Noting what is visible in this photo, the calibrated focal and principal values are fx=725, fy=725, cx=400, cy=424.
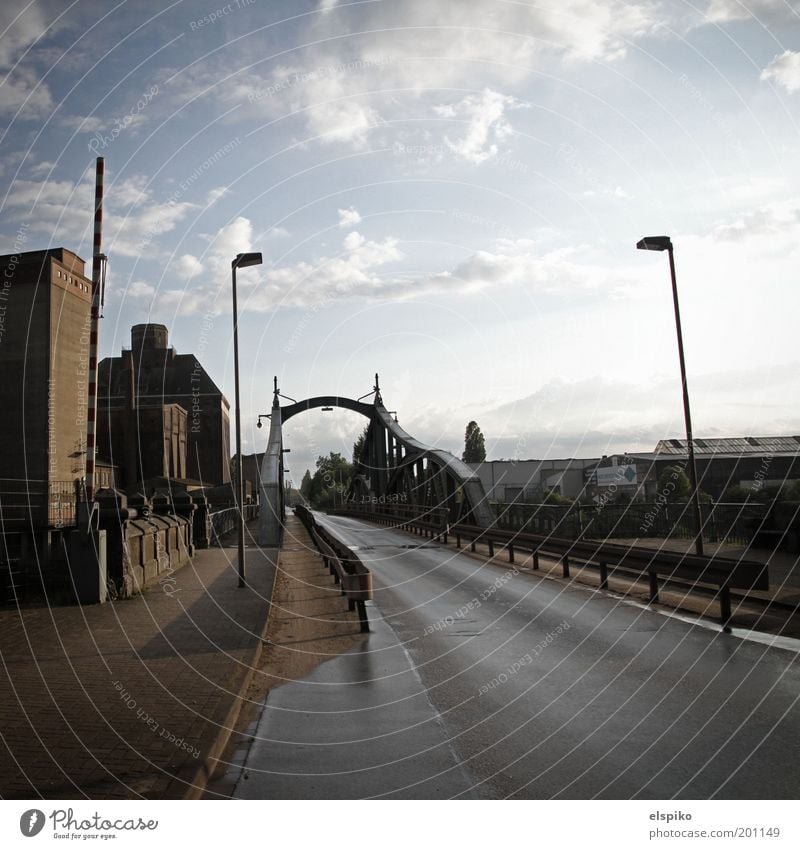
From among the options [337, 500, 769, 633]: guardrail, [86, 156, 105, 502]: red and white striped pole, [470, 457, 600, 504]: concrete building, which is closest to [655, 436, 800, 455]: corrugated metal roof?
[470, 457, 600, 504]: concrete building

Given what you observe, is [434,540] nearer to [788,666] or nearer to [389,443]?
[788,666]

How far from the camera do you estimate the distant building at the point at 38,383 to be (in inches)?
1334

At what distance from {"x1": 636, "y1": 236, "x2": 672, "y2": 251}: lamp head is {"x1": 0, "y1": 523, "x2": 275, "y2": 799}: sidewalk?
12.2 m

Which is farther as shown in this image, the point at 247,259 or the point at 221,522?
the point at 221,522

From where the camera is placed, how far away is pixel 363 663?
894 centimetres

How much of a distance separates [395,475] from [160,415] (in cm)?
2179

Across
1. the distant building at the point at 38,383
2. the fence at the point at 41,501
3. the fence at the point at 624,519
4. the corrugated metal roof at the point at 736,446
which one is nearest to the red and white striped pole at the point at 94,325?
the fence at the point at 41,501

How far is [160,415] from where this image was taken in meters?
58.6

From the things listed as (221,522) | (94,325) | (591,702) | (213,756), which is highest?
(94,325)

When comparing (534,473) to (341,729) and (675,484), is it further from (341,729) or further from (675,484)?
(341,729)

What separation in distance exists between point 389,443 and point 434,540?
3151cm

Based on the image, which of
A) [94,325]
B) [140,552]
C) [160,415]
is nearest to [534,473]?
[160,415]

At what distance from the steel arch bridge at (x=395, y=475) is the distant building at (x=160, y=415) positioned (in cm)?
831
